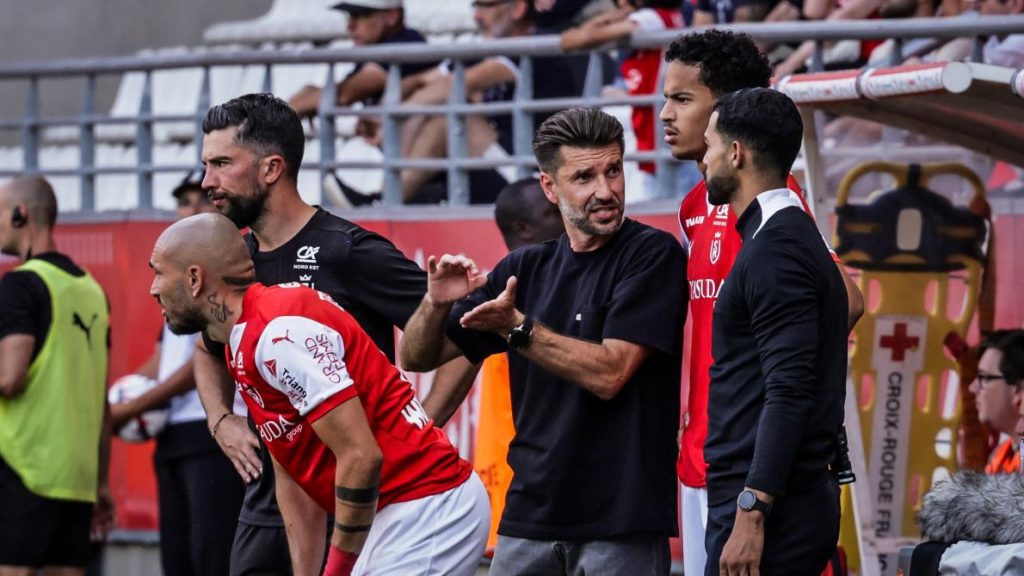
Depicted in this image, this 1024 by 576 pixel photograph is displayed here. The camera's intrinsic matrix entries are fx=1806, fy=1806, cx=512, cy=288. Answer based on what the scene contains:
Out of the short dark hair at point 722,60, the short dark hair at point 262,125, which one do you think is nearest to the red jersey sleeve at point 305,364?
the short dark hair at point 262,125

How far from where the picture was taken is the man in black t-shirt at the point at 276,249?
5.92m

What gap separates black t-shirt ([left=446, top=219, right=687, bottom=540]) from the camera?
17.7 feet

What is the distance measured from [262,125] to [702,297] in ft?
5.29

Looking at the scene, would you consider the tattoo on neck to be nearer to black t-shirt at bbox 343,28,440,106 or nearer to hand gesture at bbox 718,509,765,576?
hand gesture at bbox 718,509,765,576

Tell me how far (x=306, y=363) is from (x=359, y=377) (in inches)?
8.5

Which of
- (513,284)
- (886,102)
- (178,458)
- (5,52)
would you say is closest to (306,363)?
(513,284)

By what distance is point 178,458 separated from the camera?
9.04 m

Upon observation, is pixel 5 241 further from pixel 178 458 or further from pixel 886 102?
pixel 886 102

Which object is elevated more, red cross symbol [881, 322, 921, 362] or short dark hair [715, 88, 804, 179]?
short dark hair [715, 88, 804, 179]

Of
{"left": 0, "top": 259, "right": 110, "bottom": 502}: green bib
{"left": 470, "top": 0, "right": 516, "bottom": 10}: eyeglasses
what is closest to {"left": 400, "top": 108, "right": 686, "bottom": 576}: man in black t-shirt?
{"left": 0, "top": 259, "right": 110, "bottom": 502}: green bib

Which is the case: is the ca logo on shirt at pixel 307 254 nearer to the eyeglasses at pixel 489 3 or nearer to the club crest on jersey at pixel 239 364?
the club crest on jersey at pixel 239 364

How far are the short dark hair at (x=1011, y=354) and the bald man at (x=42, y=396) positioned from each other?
4527 mm

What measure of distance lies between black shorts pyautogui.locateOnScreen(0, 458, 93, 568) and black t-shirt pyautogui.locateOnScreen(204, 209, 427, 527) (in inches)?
126

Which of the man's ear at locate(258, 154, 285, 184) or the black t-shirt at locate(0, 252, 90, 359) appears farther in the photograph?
the black t-shirt at locate(0, 252, 90, 359)
